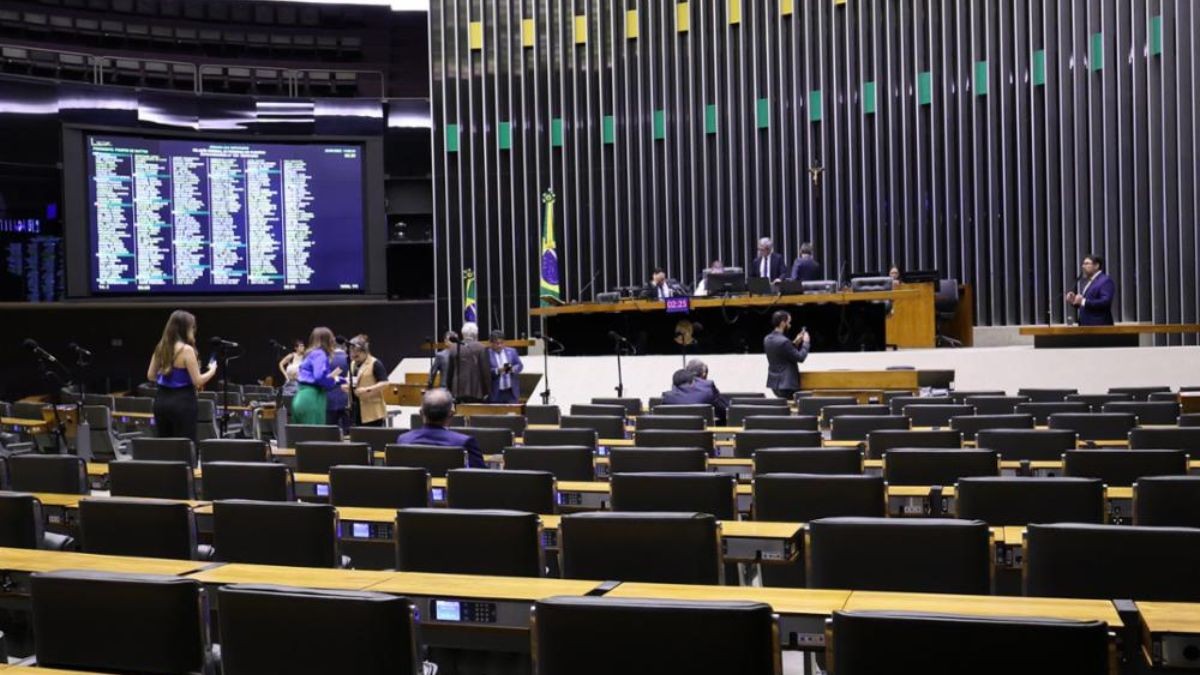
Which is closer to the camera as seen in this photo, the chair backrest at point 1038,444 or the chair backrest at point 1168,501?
the chair backrest at point 1168,501

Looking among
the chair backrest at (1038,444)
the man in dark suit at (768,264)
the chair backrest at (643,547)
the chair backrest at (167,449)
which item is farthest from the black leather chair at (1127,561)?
the man in dark suit at (768,264)

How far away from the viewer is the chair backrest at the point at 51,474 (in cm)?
565

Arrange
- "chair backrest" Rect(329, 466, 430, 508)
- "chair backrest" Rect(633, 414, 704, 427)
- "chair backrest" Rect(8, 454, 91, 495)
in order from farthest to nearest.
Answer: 1. "chair backrest" Rect(633, 414, 704, 427)
2. "chair backrest" Rect(8, 454, 91, 495)
3. "chair backrest" Rect(329, 466, 430, 508)

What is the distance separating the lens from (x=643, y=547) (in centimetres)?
362

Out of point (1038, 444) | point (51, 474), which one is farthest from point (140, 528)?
point (1038, 444)

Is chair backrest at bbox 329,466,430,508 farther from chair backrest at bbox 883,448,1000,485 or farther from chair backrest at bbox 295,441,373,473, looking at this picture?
chair backrest at bbox 883,448,1000,485

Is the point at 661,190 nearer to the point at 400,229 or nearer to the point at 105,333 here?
the point at 400,229

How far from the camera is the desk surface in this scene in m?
2.73

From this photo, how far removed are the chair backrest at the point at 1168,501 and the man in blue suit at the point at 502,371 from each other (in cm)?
818

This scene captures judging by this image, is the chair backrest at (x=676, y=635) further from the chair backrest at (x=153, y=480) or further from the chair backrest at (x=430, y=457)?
Result: the chair backrest at (x=153, y=480)

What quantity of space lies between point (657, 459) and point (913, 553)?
7.84 feet

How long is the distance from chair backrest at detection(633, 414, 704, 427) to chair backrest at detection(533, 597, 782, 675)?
4991 mm

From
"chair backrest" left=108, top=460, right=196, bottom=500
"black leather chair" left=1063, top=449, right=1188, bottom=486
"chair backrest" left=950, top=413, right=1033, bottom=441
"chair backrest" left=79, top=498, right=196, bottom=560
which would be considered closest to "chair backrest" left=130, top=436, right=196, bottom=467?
"chair backrest" left=108, top=460, right=196, bottom=500

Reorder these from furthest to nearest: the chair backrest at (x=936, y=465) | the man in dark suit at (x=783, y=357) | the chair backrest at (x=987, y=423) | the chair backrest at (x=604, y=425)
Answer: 1. the man in dark suit at (x=783, y=357)
2. the chair backrest at (x=604, y=425)
3. the chair backrest at (x=987, y=423)
4. the chair backrest at (x=936, y=465)
